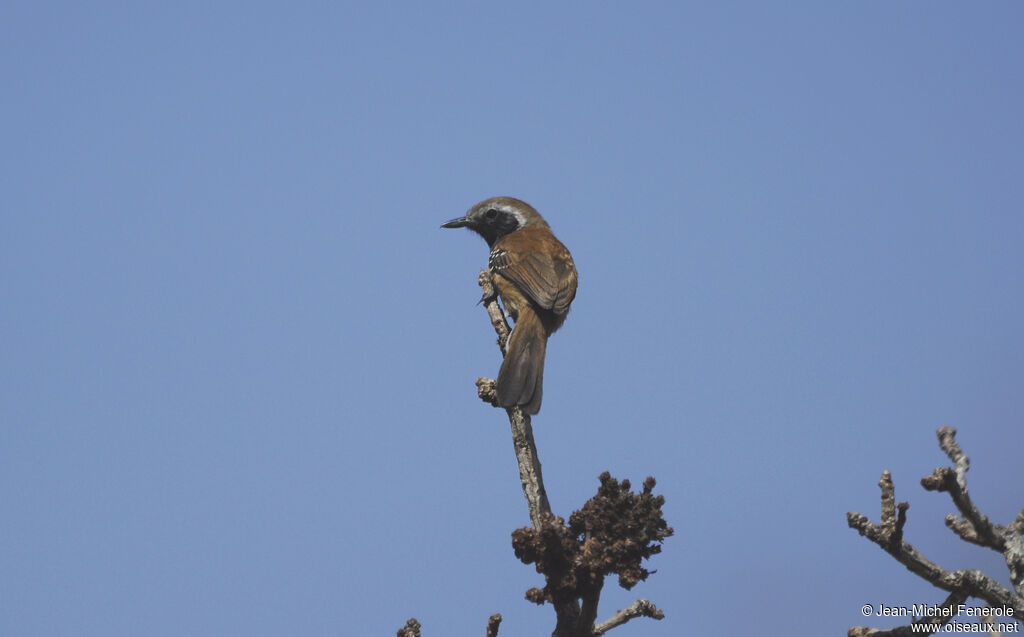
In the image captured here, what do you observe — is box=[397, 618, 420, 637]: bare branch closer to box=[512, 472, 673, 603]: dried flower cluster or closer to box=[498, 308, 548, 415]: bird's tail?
A: box=[512, 472, 673, 603]: dried flower cluster

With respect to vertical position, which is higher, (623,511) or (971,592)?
(623,511)

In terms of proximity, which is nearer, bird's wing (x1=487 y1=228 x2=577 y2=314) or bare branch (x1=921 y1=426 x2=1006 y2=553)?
bare branch (x1=921 y1=426 x2=1006 y2=553)

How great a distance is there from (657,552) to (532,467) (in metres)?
0.80

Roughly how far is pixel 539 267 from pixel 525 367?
2148 millimetres

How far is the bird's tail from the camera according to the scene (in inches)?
238

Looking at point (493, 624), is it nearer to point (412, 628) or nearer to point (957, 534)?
point (412, 628)

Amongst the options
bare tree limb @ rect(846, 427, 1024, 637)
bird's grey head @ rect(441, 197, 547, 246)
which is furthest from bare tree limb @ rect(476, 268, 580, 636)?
bird's grey head @ rect(441, 197, 547, 246)

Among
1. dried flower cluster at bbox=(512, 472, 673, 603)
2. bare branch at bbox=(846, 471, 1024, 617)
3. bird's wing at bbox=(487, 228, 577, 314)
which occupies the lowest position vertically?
bare branch at bbox=(846, 471, 1024, 617)

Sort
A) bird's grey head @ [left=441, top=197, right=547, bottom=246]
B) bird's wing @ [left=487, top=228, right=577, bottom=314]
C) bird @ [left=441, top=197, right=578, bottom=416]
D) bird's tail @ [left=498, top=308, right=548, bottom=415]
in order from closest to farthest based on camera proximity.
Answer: bird's tail @ [left=498, top=308, right=548, bottom=415], bird @ [left=441, top=197, right=578, bottom=416], bird's wing @ [left=487, top=228, right=577, bottom=314], bird's grey head @ [left=441, top=197, right=547, bottom=246]

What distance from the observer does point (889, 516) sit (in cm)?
420

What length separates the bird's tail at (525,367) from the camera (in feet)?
19.8

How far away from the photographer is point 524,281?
857 cm

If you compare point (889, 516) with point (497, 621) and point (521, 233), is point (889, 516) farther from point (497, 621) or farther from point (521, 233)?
point (521, 233)

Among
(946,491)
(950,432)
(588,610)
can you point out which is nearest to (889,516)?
(946,491)
